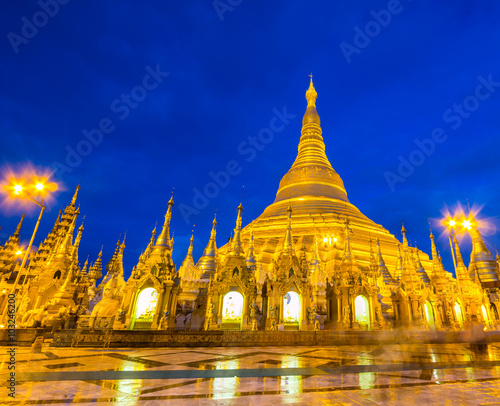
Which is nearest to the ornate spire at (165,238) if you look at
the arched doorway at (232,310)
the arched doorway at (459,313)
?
the arched doorway at (232,310)

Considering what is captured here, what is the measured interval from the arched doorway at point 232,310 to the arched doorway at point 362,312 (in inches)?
333

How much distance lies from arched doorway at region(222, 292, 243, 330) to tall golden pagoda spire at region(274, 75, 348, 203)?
30189 mm

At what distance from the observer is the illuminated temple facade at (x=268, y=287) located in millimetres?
16906

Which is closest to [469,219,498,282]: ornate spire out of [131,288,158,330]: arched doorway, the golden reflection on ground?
the golden reflection on ground

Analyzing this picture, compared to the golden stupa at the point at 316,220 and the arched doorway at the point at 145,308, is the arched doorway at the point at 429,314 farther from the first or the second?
the arched doorway at the point at 145,308

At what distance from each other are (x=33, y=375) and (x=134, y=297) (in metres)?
11.1

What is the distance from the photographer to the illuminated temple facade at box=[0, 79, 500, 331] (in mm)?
16906

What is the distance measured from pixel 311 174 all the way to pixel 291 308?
33.0 m

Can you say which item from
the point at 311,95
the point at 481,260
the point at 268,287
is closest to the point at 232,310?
the point at 268,287

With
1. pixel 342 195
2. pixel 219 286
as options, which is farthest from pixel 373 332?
pixel 342 195

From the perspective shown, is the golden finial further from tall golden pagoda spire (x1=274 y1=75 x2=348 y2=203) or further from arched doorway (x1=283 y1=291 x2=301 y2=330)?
arched doorway (x1=283 y1=291 x2=301 y2=330)

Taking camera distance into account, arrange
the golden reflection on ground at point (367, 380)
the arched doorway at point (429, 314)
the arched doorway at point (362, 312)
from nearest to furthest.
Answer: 1. the golden reflection on ground at point (367, 380)
2. the arched doorway at point (362, 312)
3. the arched doorway at point (429, 314)

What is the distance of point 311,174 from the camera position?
48344 millimetres

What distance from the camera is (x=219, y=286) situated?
17266mm
